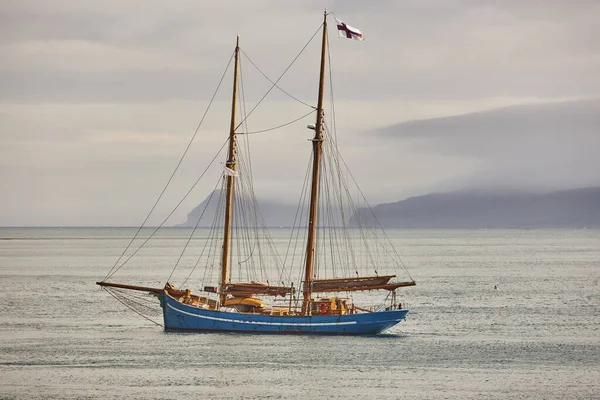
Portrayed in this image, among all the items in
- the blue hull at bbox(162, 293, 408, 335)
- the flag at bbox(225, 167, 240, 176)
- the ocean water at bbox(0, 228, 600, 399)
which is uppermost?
the flag at bbox(225, 167, 240, 176)

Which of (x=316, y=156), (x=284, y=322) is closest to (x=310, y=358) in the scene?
(x=284, y=322)

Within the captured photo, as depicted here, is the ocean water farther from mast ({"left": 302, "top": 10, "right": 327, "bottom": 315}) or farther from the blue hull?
mast ({"left": 302, "top": 10, "right": 327, "bottom": 315})

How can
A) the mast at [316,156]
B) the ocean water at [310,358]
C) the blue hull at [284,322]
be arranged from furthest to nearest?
the mast at [316,156]
the blue hull at [284,322]
the ocean water at [310,358]

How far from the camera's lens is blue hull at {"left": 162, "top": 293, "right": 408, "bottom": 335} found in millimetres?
84500

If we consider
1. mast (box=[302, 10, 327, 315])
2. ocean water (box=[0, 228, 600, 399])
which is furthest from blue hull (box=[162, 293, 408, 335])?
mast (box=[302, 10, 327, 315])

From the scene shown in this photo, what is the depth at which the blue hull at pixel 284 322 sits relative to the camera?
84.5 meters

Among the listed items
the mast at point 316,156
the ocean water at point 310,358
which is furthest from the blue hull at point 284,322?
the mast at point 316,156

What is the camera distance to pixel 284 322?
277 feet

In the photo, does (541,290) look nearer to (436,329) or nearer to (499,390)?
(436,329)

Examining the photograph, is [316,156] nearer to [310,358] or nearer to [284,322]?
[284,322]

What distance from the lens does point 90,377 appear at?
6912cm

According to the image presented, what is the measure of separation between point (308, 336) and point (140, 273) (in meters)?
108

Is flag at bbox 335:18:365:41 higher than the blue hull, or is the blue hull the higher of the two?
flag at bbox 335:18:365:41

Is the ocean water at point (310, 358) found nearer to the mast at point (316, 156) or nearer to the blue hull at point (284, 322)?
the blue hull at point (284, 322)
